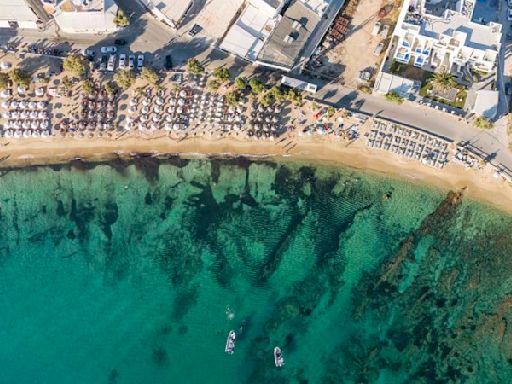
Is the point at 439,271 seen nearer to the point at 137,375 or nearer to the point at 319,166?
the point at 319,166

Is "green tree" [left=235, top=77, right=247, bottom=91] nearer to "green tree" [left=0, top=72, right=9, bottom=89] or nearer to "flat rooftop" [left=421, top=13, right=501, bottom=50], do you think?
"flat rooftop" [left=421, top=13, right=501, bottom=50]

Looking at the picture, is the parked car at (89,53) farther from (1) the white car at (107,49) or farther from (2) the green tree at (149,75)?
(2) the green tree at (149,75)

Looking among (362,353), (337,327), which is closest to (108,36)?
(337,327)

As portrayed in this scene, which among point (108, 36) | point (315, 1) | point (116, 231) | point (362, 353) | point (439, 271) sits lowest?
point (362, 353)

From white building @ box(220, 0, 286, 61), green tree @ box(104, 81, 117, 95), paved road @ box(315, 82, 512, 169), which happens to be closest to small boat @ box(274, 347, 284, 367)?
paved road @ box(315, 82, 512, 169)

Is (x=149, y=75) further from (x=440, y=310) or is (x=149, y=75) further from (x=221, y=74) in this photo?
(x=440, y=310)
